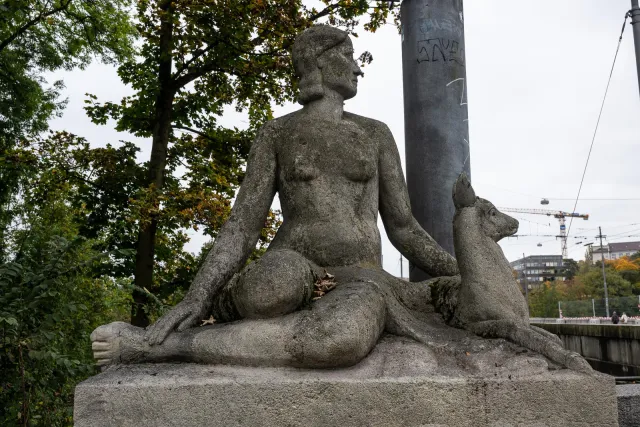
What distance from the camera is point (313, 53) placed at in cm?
437

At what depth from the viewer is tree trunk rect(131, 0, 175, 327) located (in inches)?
442

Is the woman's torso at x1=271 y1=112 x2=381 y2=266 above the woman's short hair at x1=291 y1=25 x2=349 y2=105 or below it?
below

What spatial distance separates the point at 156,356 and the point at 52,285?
9.80 feet

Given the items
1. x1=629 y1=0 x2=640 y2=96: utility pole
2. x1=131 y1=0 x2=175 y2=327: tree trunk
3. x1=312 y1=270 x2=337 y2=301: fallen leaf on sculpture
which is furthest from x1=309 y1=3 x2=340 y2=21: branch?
x1=312 y1=270 x2=337 y2=301: fallen leaf on sculpture

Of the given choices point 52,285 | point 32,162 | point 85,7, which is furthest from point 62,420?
point 85,7

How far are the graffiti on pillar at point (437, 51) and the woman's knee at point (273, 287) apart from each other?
2826 mm

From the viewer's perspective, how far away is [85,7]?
13.8 meters

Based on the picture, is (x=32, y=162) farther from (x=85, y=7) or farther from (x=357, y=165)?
(x=357, y=165)

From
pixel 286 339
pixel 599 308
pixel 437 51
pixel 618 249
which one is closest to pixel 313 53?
pixel 437 51

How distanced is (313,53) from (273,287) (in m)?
1.80

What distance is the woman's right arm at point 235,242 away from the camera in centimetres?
364

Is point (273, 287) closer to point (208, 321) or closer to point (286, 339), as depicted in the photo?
point (286, 339)

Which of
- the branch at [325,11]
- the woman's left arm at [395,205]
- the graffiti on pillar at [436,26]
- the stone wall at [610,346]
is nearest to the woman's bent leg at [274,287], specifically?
the woman's left arm at [395,205]

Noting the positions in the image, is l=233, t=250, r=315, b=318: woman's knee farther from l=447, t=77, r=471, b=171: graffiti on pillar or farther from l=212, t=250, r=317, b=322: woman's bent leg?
l=447, t=77, r=471, b=171: graffiti on pillar
